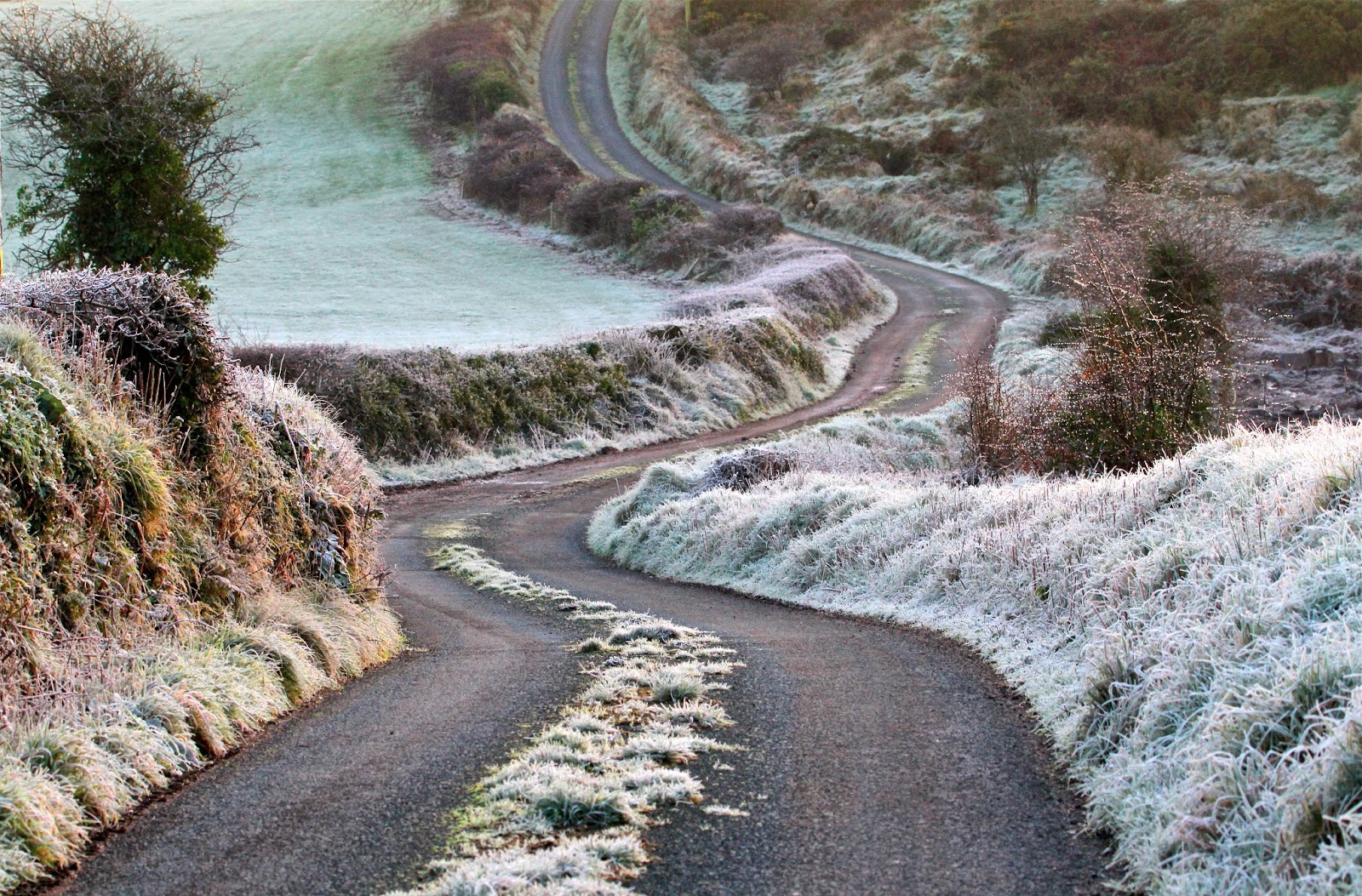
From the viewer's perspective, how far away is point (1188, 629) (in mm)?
5645

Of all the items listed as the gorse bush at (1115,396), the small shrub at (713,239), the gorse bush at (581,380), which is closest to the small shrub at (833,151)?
the small shrub at (713,239)

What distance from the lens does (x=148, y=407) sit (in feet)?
29.2

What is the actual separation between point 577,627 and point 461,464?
16.4 m

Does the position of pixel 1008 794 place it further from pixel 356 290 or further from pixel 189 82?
pixel 356 290

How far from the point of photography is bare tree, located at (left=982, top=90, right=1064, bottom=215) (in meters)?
57.4

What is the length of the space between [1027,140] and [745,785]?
5666 centimetres

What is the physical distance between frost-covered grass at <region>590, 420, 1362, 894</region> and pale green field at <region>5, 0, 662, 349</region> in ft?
77.4

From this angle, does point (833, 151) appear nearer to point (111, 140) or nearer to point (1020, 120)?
point (1020, 120)

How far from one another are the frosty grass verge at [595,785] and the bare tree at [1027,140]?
5358 cm

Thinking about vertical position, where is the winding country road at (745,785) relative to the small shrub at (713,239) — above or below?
below

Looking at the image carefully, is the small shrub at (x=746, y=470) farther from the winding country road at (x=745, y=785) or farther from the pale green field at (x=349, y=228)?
the pale green field at (x=349, y=228)

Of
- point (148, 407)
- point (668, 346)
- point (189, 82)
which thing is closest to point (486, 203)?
point (668, 346)

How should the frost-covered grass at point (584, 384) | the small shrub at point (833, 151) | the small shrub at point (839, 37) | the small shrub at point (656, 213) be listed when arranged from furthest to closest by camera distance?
the small shrub at point (839, 37)
the small shrub at point (833, 151)
the small shrub at point (656, 213)
the frost-covered grass at point (584, 384)

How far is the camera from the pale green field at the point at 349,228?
37.0 m
